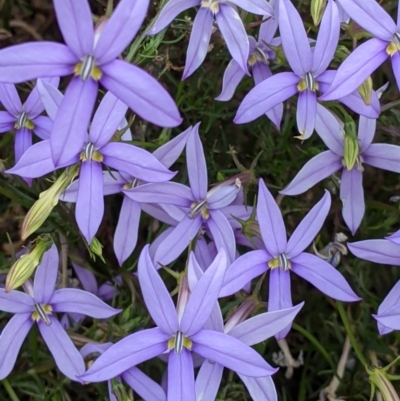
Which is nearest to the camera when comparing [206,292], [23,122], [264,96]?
[206,292]

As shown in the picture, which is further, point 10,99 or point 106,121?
point 10,99

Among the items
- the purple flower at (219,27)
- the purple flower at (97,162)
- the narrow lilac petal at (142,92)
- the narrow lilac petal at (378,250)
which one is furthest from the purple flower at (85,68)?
the narrow lilac petal at (378,250)

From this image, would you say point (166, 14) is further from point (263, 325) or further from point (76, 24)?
point (263, 325)

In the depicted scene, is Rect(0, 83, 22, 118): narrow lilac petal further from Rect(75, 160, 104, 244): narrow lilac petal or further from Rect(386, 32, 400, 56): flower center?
Rect(386, 32, 400, 56): flower center

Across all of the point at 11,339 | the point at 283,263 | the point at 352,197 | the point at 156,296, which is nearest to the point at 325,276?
the point at 283,263

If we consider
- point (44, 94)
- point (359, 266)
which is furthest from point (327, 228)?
point (44, 94)

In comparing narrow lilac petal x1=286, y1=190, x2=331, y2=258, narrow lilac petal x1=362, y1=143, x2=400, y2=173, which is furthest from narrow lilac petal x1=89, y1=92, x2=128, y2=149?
narrow lilac petal x1=362, y1=143, x2=400, y2=173

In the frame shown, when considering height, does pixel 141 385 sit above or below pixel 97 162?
below
